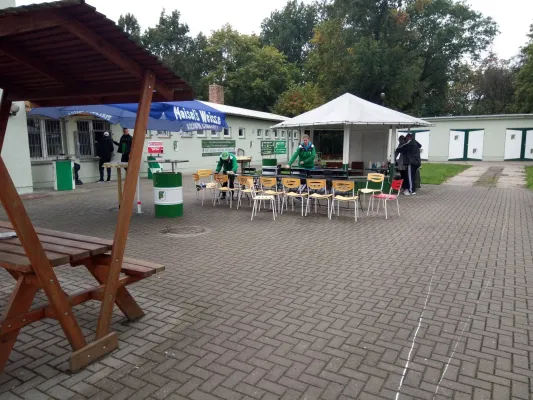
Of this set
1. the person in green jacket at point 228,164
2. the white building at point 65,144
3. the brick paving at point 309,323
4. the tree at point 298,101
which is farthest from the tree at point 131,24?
the brick paving at point 309,323

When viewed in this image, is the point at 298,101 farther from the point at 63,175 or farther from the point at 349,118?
the point at 63,175

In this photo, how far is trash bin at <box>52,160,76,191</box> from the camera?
13.7 m

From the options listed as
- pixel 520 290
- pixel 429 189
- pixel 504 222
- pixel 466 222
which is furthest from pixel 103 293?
pixel 429 189

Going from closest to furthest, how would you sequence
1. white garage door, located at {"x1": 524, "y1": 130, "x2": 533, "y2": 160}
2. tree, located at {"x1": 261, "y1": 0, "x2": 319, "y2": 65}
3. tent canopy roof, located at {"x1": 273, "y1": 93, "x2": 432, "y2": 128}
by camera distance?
tent canopy roof, located at {"x1": 273, "y1": 93, "x2": 432, "y2": 128} → white garage door, located at {"x1": 524, "y1": 130, "x2": 533, "y2": 160} → tree, located at {"x1": 261, "y1": 0, "x2": 319, "y2": 65}

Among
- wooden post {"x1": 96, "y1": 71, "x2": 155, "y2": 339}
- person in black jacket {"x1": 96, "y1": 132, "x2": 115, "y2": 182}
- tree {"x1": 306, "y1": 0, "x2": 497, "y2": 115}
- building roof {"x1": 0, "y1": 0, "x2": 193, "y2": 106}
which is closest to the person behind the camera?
building roof {"x1": 0, "y1": 0, "x2": 193, "y2": 106}

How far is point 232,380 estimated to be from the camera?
113 inches

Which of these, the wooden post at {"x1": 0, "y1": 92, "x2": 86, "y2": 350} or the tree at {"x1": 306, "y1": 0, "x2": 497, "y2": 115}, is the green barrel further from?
the tree at {"x1": 306, "y1": 0, "x2": 497, "y2": 115}

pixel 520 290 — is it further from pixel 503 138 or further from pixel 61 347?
pixel 503 138

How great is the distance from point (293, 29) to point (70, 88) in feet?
203

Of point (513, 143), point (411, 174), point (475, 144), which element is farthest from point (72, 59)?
point (513, 143)

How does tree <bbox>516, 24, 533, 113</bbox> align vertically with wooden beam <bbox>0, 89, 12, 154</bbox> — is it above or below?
above

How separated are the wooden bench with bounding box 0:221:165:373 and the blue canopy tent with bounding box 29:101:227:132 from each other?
156 inches

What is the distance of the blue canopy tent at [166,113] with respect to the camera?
23.8 ft

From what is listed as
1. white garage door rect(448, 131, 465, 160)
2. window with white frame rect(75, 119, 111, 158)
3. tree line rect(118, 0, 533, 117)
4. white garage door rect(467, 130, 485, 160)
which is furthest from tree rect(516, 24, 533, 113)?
window with white frame rect(75, 119, 111, 158)
